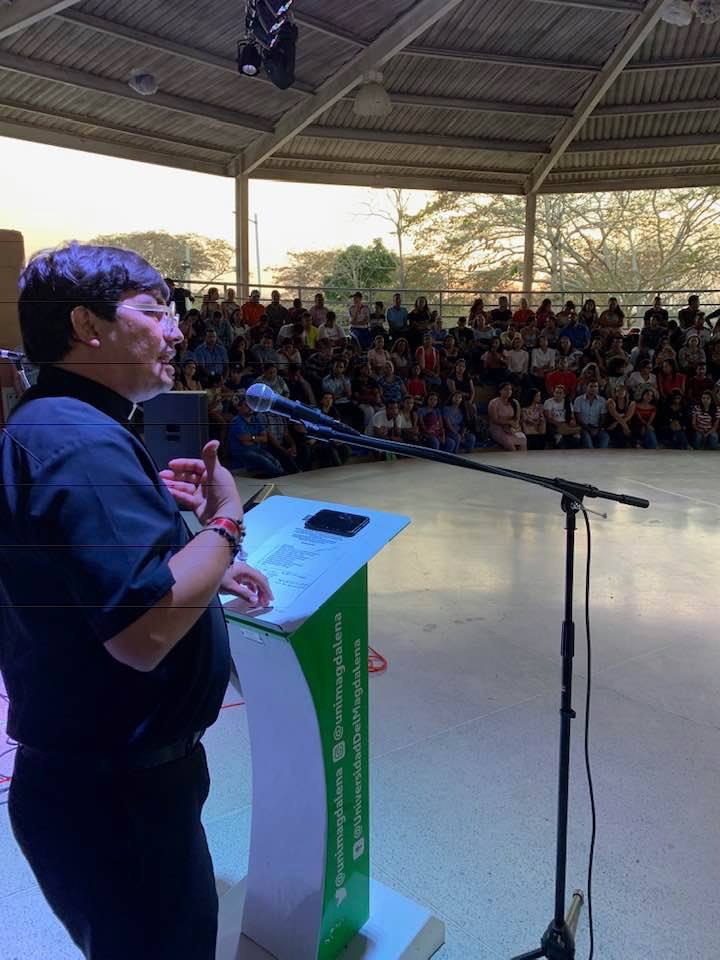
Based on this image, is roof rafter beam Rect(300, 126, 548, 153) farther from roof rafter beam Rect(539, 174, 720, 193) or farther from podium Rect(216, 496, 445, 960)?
podium Rect(216, 496, 445, 960)

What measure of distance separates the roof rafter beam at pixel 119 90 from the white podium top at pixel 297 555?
767cm

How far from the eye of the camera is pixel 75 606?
0.67 meters

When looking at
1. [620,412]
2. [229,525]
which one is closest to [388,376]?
[229,525]

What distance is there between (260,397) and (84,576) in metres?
0.29

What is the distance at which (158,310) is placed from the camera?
2.32ft

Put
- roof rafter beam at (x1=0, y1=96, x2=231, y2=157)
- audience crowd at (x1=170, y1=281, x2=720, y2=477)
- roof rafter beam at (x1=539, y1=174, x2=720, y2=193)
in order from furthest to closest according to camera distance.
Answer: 1. roof rafter beam at (x1=539, y1=174, x2=720, y2=193)
2. roof rafter beam at (x1=0, y1=96, x2=231, y2=157)
3. audience crowd at (x1=170, y1=281, x2=720, y2=477)

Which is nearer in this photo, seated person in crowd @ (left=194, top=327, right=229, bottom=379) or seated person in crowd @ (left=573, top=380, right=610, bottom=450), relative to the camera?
seated person in crowd @ (left=194, top=327, right=229, bottom=379)

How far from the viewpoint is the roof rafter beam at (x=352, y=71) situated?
7.15 meters

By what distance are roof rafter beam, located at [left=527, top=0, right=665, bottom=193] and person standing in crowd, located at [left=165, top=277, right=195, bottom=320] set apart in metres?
8.33

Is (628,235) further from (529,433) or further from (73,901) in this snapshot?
(73,901)

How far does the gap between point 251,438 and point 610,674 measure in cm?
213

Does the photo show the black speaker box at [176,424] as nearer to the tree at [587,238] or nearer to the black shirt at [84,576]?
the black shirt at [84,576]

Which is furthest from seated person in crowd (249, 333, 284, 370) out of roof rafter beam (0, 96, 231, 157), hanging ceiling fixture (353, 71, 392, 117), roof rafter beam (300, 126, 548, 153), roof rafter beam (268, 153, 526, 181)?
roof rafter beam (268, 153, 526, 181)

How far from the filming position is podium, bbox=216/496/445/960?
1031mm
